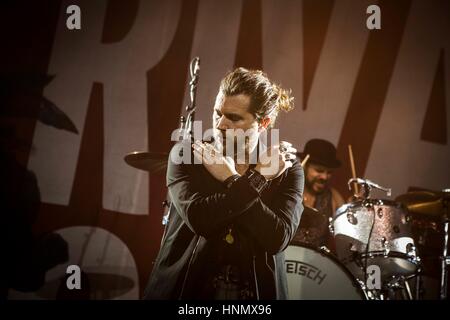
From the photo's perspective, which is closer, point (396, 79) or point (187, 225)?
point (187, 225)

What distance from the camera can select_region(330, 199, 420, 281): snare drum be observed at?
3367 millimetres

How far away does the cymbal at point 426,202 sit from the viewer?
12.7 feet

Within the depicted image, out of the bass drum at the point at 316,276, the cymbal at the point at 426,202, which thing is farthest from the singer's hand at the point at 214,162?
the cymbal at the point at 426,202

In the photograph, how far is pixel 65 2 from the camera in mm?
4438

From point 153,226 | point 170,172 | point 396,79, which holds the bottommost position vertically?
point 153,226

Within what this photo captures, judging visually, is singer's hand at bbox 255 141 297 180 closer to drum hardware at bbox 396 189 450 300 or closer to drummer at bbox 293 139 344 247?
drum hardware at bbox 396 189 450 300

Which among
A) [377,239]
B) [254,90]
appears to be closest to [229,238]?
[254,90]

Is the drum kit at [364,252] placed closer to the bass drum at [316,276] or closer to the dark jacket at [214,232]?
the bass drum at [316,276]

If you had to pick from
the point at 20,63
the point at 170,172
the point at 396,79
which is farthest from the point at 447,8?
the point at 20,63

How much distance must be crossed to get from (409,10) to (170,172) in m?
3.89

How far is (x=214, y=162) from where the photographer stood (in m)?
2.17

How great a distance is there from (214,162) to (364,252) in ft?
5.87

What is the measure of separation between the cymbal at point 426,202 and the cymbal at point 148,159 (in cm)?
215
